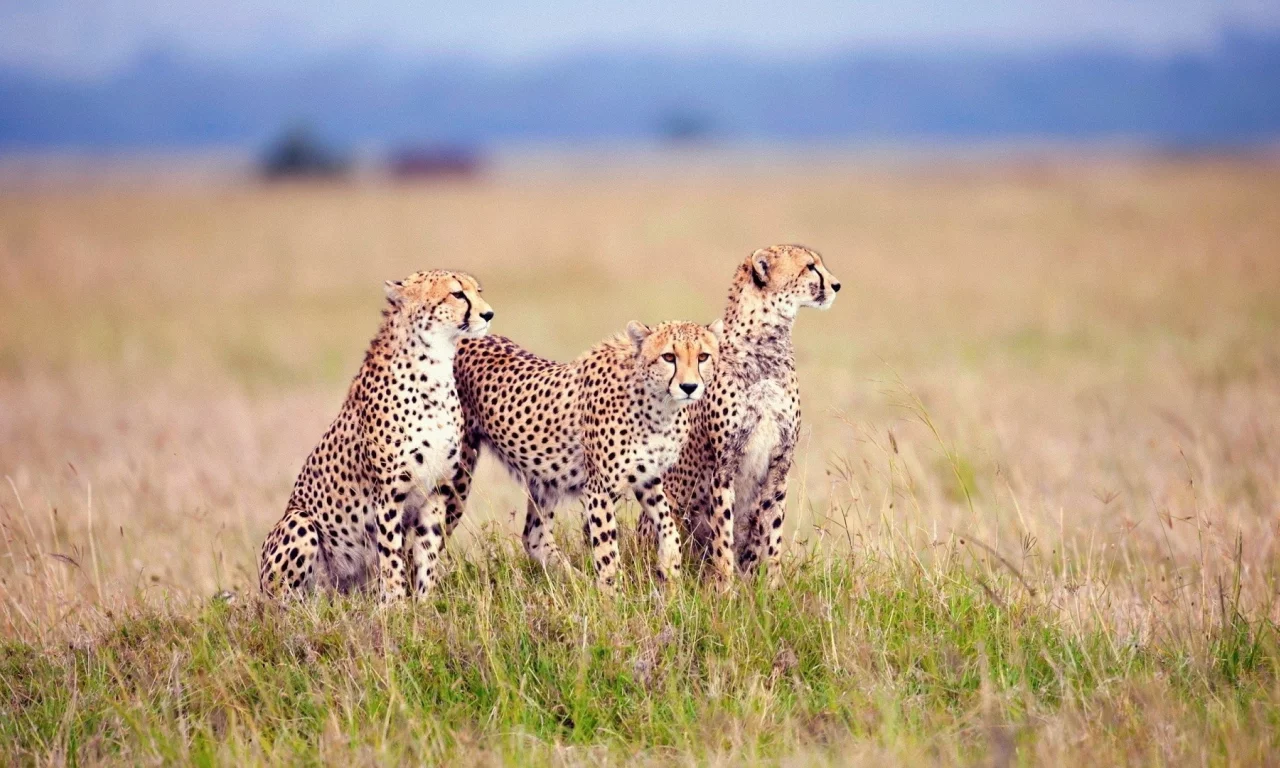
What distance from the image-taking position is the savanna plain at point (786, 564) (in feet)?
11.5

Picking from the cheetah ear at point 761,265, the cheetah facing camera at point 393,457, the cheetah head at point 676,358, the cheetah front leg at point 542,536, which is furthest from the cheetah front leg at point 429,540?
the cheetah ear at point 761,265

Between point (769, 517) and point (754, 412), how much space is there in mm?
356

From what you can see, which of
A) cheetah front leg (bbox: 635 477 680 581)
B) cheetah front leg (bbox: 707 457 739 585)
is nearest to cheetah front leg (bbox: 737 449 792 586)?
cheetah front leg (bbox: 707 457 739 585)

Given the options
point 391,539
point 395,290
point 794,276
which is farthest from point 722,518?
point 395,290

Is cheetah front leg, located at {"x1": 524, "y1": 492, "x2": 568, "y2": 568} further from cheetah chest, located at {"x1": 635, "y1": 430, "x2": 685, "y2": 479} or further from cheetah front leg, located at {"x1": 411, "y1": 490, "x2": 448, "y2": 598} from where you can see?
cheetah chest, located at {"x1": 635, "y1": 430, "x2": 685, "y2": 479}

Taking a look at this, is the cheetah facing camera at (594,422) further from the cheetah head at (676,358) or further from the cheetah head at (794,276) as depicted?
the cheetah head at (794,276)

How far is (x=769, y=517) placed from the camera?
438cm

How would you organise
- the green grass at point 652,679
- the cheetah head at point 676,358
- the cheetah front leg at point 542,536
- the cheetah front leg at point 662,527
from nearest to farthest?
1. the green grass at point 652,679
2. the cheetah head at point 676,358
3. the cheetah front leg at point 662,527
4. the cheetah front leg at point 542,536

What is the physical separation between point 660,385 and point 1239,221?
16706mm

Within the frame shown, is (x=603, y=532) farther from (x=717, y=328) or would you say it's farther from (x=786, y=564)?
(x=717, y=328)

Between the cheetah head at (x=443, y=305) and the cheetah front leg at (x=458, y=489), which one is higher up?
the cheetah head at (x=443, y=305)

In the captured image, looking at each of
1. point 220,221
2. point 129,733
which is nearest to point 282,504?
point 129,733

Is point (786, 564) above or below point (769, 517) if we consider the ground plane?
below

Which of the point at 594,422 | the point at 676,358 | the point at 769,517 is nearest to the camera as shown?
the point at 676,358
